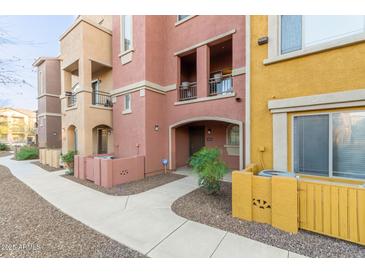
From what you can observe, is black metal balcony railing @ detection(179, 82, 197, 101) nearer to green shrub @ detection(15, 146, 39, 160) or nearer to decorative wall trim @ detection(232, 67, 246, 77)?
decorative wall trim @ detection(232, 67, 246, 77)

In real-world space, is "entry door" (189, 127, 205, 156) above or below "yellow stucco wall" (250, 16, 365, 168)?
below

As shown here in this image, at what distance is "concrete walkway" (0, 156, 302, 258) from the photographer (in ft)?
9.79

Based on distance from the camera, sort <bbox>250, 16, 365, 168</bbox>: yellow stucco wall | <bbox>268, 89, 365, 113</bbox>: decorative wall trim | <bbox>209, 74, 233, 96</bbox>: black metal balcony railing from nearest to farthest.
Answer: <bbox>268, 89, 365, 113</bbox>: decorative wall trim < <bbox>250, 16, 365, 168</bbox>: yellow stucco wall < <bbox>209, 74, 233, 96</bbox>: black metal balcony railing

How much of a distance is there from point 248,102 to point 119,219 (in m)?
4.84

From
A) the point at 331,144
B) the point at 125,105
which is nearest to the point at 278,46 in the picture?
the point at 331,144

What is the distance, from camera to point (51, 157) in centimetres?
1177

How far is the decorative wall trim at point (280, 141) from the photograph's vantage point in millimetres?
4574

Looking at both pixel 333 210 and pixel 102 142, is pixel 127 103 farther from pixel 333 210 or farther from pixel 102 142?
pixel 333 210

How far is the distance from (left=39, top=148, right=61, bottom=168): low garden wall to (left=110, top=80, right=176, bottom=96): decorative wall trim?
5.83 meters

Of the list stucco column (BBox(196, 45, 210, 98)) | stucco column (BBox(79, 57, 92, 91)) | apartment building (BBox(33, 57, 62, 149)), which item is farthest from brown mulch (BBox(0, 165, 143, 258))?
apartment building (BBox(33, 57, 62, 149))

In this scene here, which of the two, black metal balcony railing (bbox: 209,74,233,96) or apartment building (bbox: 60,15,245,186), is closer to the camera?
apartment building (bbox: 60,15,245,186)

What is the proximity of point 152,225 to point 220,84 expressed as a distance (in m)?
7.50
